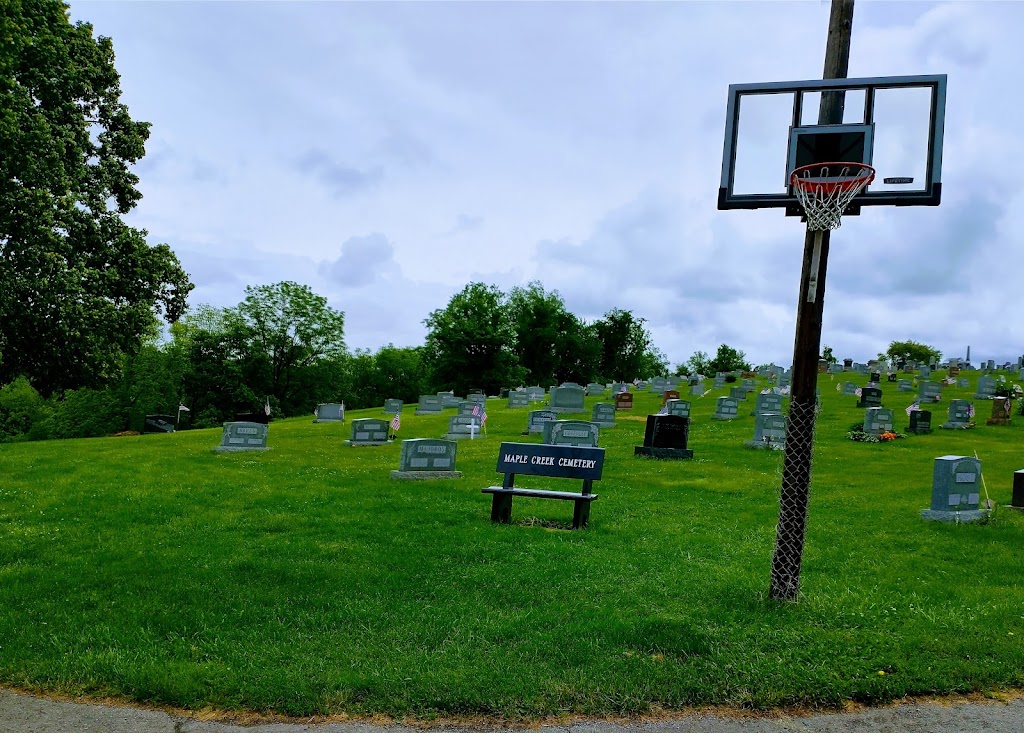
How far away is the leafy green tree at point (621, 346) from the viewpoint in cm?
8469

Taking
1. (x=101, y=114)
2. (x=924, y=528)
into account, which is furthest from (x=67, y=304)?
(x=924, y=528)

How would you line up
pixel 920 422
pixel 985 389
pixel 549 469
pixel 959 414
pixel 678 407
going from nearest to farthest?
pixel 549 469, pixel 920 422, pixel 959 414, pixel 678 407, pixel 985 389

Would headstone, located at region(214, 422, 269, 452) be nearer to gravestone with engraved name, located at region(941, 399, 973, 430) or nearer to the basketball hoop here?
the basketball hoop

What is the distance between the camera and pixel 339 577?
7887 mm

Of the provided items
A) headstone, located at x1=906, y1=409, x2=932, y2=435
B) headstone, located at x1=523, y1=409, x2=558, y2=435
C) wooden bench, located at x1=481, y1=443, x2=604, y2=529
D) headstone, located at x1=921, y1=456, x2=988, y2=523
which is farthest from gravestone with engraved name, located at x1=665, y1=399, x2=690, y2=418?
wooden bench, located at x1=481, y1=443, x2=604, y2=529

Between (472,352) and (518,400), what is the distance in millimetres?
25242

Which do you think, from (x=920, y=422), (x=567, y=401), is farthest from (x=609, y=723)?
(x=567, y=401)

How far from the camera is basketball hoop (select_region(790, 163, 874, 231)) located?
7141 mm

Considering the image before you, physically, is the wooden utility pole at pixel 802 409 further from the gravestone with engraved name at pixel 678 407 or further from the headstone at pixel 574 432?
the gravestone with engraved name at pixel 678 407

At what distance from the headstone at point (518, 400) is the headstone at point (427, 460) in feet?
81.3

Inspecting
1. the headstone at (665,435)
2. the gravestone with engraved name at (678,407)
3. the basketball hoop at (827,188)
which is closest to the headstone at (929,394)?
the gravestone with engraved name at (678,407)

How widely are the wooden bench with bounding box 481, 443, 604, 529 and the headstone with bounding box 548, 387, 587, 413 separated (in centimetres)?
2078

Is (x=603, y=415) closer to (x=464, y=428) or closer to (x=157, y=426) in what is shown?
(x=464, y=428)

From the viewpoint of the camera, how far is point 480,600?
23.6 feet
